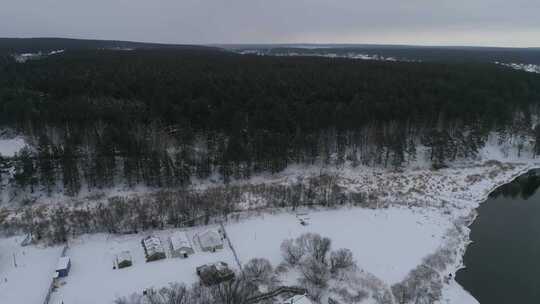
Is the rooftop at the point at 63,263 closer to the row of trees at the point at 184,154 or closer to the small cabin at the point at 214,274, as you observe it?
the small cabin at the point at 214,274

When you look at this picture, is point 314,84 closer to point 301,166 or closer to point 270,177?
point 301,166

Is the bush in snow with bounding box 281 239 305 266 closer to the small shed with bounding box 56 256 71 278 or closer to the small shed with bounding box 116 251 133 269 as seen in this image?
the small shed with bounding box 116 251 133 269

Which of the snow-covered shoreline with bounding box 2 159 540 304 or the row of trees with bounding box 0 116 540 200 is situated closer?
the snow-covered shoreline with bounding box 2 159 540 304

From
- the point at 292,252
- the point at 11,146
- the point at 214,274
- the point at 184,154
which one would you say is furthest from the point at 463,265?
the point at 11,146

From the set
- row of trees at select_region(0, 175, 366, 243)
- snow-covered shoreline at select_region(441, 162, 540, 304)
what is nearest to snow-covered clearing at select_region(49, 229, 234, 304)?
row of trees at select_region(0, 175, 366, 243)

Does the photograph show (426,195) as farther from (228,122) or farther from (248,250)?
(228,122)

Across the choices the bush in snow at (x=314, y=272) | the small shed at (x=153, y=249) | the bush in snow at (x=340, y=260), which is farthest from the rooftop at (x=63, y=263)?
the bush in snow at (x=340, y=260)
